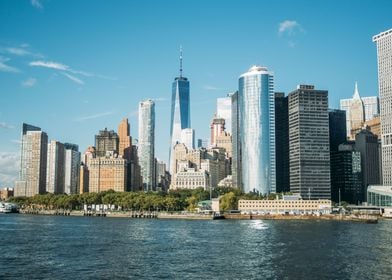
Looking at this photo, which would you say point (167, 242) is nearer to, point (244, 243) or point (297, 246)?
point (244, 243)

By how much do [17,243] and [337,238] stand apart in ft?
230

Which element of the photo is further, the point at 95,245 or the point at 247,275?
the point at 95,245

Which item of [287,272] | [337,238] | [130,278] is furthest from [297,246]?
[130,278]

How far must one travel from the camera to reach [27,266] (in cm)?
7781

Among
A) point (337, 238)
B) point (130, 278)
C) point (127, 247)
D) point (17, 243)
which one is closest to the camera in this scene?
point (130, 278)

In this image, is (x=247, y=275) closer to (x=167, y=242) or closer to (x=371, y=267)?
(x=371, y=267)

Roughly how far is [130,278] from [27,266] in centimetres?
1789

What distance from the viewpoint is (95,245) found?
106250 mm

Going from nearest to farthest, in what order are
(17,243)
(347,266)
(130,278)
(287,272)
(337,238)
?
(130,278), (287,272), (347,266), (17,243), (337,238)

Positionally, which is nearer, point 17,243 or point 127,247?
point 127,247

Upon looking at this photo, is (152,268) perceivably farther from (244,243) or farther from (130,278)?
(244,243)

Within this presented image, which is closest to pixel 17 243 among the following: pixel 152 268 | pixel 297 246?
pixel 152 268

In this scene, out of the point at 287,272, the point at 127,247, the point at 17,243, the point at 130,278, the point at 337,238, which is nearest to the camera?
the point at 130,278

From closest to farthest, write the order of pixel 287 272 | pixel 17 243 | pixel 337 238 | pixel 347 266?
pixel 287 272
pixel 347 266
pixel 17 243
pixel 337 238
